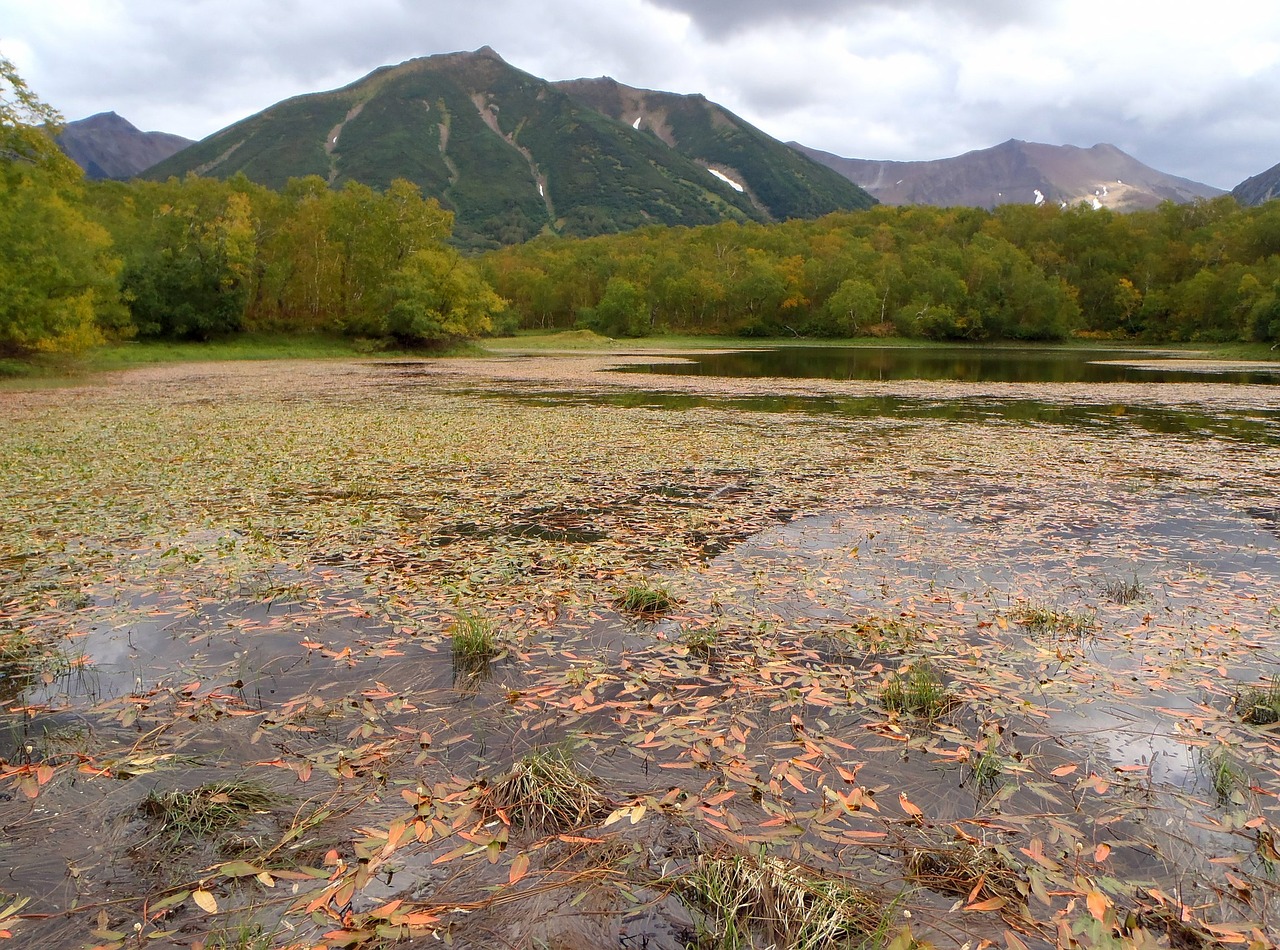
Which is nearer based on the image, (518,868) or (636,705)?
(518,868)

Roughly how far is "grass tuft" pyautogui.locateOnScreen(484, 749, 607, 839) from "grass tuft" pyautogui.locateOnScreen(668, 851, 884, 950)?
2.30 ft

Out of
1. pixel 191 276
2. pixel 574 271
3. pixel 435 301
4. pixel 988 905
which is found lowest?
pixel 988 905

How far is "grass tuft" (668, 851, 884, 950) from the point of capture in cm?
310

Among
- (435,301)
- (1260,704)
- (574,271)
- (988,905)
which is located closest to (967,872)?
(988,905)

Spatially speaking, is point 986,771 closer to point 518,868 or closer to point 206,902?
point 518,868

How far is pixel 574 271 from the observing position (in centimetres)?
12725

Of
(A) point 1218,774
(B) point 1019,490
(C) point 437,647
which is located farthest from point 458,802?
(B) point 1019,490

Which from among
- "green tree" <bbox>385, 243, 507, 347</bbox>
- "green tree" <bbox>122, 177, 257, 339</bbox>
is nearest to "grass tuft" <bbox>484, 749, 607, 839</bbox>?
"green tree" <bbox>122, 177, 257, 339</bbox>

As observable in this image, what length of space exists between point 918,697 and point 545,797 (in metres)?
2.72

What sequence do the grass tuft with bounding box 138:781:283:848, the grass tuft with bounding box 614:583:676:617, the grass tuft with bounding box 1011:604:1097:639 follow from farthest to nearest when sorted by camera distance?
the grass tuft with bounding box 614:583:676:617 → the grass tuft with bounding box 1011:604:1097:639 → the grass tuft with bounding box 138:781:283:848

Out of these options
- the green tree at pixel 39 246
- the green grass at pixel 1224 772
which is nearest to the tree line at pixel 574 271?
the green tree at pixel 39 246

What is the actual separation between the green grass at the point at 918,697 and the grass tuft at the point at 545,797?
226 cm

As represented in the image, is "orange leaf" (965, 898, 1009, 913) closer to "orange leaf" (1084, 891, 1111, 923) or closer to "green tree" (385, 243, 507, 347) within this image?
"orange leaf" (1084, 891, 1111, 923)

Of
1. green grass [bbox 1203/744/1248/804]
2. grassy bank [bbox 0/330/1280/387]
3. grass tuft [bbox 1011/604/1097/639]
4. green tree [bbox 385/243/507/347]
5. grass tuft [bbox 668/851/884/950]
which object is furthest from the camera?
green tree [bbox 385/243/507/347]
